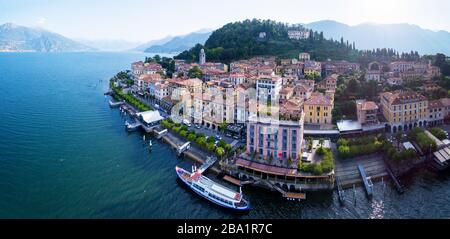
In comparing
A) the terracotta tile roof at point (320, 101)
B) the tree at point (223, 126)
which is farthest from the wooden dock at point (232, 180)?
the terracotta tile roof at point (320, 101)

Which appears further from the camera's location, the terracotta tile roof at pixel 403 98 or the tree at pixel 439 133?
the terracotta tile roof at pixel 403 98

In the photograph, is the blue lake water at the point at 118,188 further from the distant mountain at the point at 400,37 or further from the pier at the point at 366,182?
the distant mountain at the point at 400,37

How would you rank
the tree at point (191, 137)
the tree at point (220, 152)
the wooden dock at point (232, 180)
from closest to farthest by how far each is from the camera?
the wooden dock at point (232, 180) < the tree at point (220, 152) < the tree at point (191, 137)

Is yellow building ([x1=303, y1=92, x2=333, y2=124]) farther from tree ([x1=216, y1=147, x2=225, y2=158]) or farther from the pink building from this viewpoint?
tree ([x1=216, y1=147, x2=225, y2=158])

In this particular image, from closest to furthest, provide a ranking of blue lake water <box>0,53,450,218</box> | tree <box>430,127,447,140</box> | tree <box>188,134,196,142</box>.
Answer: blue lake water <box>0,53,450,218</box>
tree <box>430,127,447,140</box>
tree <box>188,134,196,142</box>

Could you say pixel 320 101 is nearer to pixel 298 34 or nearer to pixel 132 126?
pixel 132 126

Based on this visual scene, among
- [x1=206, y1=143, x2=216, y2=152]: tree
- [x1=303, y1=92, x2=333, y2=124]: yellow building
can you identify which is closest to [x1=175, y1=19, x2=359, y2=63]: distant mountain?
[x1=303, y1=92, x2=333, y2=124]: yellow building

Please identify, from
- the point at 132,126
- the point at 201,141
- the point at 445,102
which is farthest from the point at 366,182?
the point at 132,126
